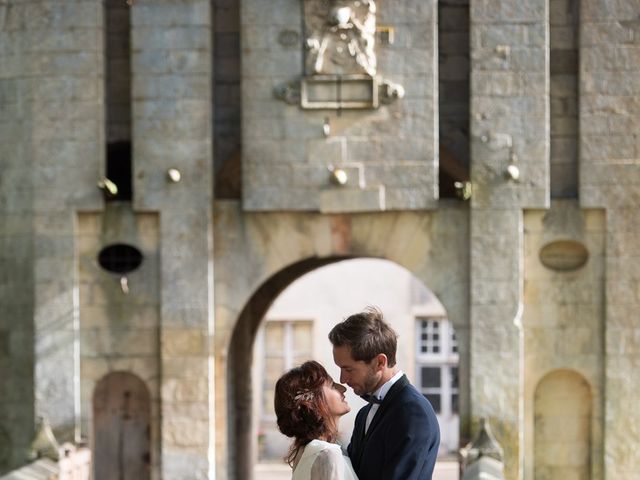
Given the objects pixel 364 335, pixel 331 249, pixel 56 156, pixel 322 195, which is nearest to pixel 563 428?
pixel 331 249

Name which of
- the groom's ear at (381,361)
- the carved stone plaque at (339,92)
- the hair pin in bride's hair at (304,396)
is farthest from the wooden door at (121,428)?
the hair pin in bride's hair at (304,396)

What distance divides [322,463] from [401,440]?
43 centimetres

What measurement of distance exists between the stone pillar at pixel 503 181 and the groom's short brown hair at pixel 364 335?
8.63 m

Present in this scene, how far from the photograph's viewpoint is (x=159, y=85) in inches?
590

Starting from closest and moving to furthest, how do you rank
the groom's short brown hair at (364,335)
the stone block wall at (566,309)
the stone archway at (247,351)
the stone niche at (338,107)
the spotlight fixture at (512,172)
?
the groom's short brown hair at (364,335), the spotlight fixture at (512,172), the stone niche at (338,107), the stone block wall at (566,309), the stone archway at (247,351)

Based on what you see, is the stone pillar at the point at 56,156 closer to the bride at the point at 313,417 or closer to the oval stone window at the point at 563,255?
the oval stone window at the point at 563,255

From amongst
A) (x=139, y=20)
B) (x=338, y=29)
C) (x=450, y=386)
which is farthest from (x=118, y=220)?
(x=450, y=386)

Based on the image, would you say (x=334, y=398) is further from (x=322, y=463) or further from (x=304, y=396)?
(x=322, y=463)

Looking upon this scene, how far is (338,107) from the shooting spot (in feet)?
48.5

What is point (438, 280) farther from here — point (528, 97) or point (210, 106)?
point (210, 106)

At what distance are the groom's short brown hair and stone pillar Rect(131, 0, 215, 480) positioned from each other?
29.0ft

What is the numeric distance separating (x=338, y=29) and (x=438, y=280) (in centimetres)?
292

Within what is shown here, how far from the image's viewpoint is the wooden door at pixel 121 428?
1573 centimetres

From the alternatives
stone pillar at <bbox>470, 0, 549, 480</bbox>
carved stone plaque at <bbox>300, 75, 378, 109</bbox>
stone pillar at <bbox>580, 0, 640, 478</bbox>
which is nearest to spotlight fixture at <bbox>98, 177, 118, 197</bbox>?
carved stone plaque at <bbox>300, 75, 378, 109</bbox>
